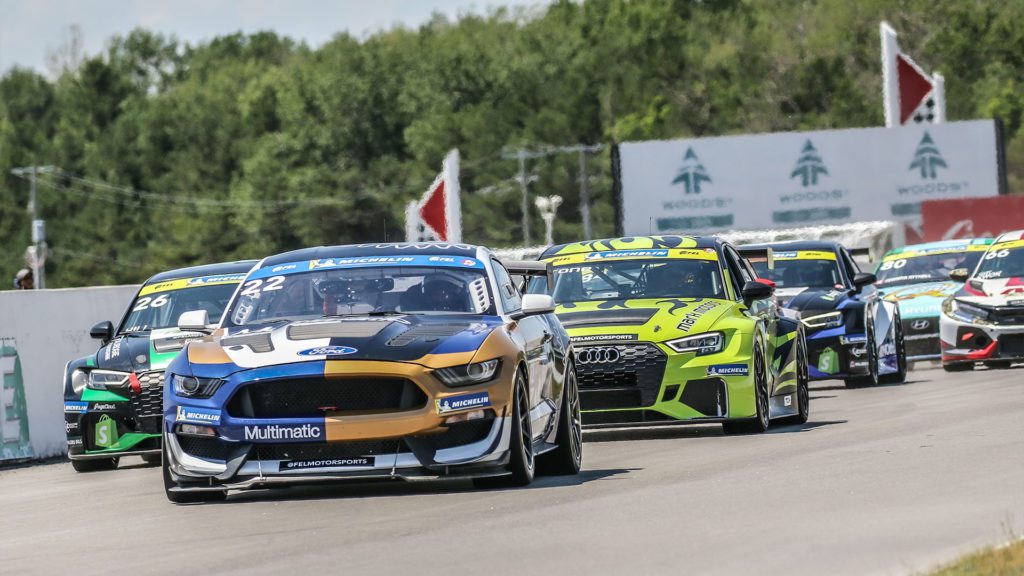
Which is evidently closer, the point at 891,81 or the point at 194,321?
the point at 194,321

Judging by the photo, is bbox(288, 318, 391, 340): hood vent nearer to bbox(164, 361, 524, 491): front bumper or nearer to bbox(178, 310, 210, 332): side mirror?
bbox(164, 361, 524, 491): front bumper

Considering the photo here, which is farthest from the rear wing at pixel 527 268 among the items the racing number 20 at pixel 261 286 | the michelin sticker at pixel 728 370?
the racing number 20 at pixel 261 286

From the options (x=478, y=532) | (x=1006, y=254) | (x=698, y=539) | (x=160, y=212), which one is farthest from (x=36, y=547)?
(x=160, y=212)

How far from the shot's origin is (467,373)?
33.2 feet

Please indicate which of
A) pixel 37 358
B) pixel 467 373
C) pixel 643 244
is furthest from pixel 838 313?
pixel 467 373

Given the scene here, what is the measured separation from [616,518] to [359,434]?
1.61 metres

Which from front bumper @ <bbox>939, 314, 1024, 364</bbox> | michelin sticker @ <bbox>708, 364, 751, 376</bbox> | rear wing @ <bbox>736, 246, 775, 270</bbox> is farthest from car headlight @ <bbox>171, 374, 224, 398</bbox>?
front bumper @ <bbox>939, 314, 1024, 364</bbox>

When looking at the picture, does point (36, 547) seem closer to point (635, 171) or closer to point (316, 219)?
point (635, 171)

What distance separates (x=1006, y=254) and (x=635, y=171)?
29.3 m

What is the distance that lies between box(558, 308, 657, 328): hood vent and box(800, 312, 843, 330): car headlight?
23.5 feet

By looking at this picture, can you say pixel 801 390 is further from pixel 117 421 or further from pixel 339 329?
pixel 339 329

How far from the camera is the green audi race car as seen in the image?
1421cm

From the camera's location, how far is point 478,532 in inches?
340

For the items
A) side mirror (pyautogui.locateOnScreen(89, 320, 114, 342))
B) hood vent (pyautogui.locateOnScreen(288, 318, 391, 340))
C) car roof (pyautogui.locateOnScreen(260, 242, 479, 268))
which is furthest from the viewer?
side mirror (pyautogui.locateOnScreen(89, 320, 114, 342))
